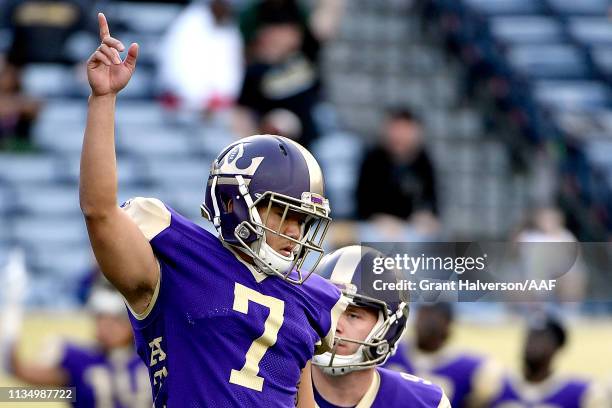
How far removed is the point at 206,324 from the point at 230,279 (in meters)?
0.14

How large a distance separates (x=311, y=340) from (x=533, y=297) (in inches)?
109

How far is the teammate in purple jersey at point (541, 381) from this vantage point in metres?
7.73

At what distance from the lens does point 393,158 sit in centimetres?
928

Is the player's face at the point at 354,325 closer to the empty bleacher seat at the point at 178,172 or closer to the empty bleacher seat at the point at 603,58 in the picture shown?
the empty bleacher seat at the point at 178,172

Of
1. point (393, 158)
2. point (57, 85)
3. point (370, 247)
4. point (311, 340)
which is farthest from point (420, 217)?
point (311, 340)

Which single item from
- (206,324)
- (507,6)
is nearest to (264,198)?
(206,324)

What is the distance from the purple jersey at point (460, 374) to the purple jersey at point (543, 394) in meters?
0.09

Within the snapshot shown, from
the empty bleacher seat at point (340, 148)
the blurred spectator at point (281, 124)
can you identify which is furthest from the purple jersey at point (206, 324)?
the empty bleacher seat at point (340, 148)

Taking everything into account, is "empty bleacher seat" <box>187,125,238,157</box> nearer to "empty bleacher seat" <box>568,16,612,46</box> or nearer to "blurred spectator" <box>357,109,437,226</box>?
"blurred spectator" <box>357,109,437,226</box>

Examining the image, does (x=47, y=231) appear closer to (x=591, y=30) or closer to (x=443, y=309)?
(x=443, y=309)

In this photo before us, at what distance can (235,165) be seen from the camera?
152 inches

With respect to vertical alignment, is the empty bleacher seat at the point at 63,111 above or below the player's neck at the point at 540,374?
above

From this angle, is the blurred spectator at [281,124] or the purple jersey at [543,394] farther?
the blurred spectator at [281,124]

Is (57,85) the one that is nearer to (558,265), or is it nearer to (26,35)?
(26,35)
